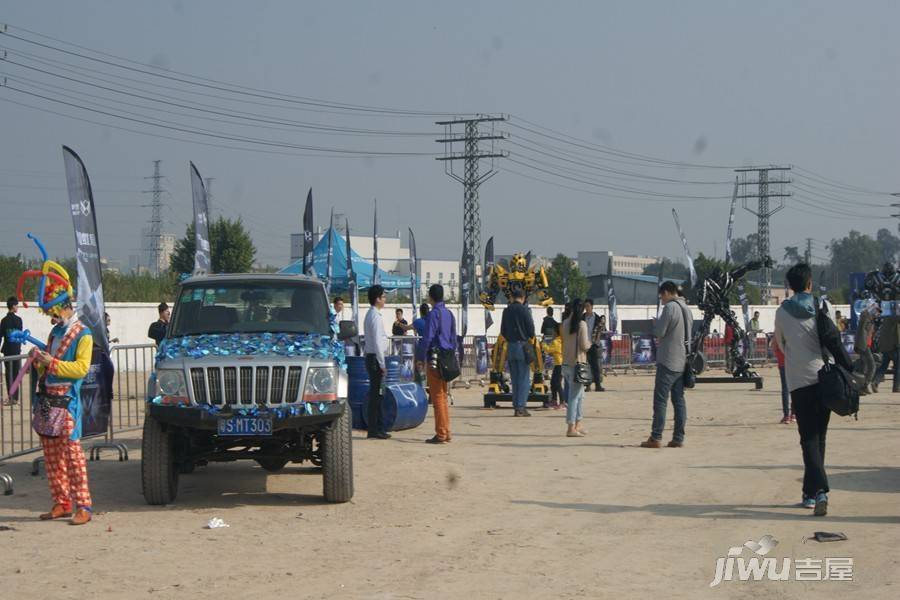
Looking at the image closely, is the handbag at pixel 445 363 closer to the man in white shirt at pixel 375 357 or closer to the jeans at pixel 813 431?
the man in white shirt at pixel 375 357

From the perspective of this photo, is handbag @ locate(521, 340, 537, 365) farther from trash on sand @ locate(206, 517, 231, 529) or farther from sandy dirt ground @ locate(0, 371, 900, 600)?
trash on sand @ locate(206, 517, 231, 529)

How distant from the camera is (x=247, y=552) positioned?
28.2ft

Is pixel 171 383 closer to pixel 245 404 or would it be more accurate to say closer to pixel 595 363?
pixel 245 404

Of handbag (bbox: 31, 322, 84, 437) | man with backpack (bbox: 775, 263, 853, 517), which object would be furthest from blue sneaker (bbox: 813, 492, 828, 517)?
handbag (bbox: 31, 322, 84, 437)

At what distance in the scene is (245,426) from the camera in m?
10.2

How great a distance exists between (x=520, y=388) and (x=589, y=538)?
10.4 m

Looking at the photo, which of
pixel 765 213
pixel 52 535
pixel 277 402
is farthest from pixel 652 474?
pixel 765 213

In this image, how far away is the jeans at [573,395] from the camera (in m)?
16.0

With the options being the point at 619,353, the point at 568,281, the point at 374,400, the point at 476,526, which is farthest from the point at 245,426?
the point at 568,281

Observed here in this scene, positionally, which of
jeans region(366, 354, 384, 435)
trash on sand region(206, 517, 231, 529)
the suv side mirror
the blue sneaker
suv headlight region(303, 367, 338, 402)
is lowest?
trash on sand region(206, 517, 231, 529)

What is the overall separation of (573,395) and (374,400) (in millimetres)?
2841

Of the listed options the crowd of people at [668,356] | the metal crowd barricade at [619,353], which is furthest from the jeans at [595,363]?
the metal crowd barricade at [619,353]

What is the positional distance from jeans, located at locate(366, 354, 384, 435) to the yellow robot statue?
4700 millimetres

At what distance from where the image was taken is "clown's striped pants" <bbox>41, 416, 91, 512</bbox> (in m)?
9.82
